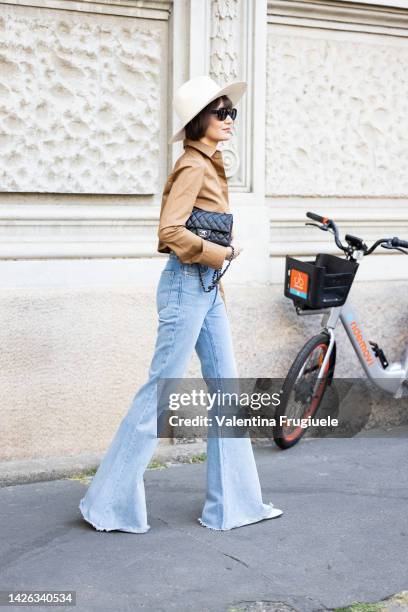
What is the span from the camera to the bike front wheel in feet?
19.3

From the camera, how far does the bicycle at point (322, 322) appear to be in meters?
5.92

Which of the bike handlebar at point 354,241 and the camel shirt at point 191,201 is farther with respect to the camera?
the bike handlebar at point 354,241

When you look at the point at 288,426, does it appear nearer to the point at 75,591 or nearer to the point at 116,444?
the point at 116,444

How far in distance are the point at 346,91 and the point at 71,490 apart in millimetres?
3135

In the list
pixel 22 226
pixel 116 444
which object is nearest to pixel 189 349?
pixel 116 444

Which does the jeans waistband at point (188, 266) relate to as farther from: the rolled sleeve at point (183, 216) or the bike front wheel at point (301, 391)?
the bike front wheel at point (301, 391)

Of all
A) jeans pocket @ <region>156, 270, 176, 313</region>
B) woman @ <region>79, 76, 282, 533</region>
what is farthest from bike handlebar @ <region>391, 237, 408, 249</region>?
jeans pocket @ <region>156, 270, 176, 313</region>

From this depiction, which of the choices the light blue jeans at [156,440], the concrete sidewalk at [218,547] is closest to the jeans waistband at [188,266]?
the light blue jeans at [156,440]

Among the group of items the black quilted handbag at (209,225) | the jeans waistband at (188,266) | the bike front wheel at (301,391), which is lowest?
the bike front wheel at (301,391)

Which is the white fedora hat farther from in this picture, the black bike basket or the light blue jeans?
the black bike basket

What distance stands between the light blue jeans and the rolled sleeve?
0.41 ft

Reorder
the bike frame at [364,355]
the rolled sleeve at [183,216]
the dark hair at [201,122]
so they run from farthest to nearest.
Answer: the bike frame at [364,355]
the dark hair at [201,122]
the rolled sleeve at [183,216]

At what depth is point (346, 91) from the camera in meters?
6.72

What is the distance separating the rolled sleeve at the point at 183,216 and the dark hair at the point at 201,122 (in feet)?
0.57
